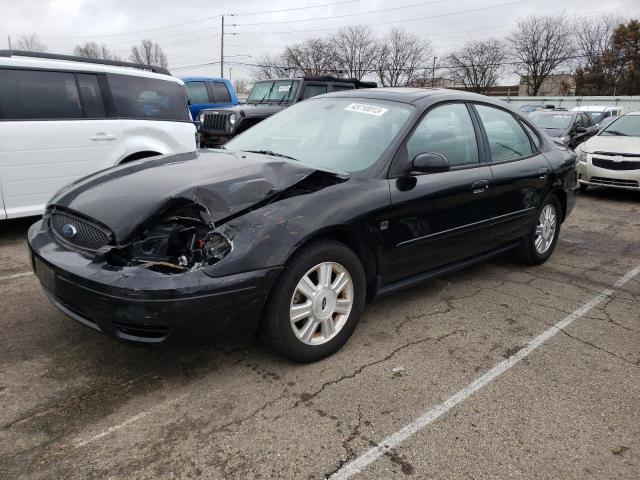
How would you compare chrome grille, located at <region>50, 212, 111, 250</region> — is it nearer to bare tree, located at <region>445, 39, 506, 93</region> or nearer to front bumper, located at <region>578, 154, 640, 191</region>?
front bumper, located at <region>578, 154, 640, 191</region>

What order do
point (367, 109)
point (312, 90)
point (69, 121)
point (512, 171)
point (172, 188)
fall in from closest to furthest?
point (172, 188), point (367, 109), point (512, 171), point (69, 121), point (312, 90)

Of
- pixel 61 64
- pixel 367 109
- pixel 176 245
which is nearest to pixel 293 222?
pixel 176 245

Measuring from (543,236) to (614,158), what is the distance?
16.8 ft

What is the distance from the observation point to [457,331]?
11.5 feet

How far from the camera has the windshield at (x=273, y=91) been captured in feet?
37.9

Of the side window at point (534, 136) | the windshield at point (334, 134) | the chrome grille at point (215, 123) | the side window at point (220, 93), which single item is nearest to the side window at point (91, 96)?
the windshield at point (334, 134)

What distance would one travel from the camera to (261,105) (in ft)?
37.0

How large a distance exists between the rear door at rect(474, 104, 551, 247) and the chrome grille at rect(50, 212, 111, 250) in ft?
9.36

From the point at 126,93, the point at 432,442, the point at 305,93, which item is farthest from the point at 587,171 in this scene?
the point at 432,442

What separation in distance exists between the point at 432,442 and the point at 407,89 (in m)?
2.76

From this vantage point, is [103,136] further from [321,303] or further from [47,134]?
[321,303]

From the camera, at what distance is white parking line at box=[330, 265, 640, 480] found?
2174mm

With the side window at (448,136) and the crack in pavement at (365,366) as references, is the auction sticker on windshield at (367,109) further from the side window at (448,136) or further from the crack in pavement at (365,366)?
the crack in pavement at (365,366)

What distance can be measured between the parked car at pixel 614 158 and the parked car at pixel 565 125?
165 centimetres
